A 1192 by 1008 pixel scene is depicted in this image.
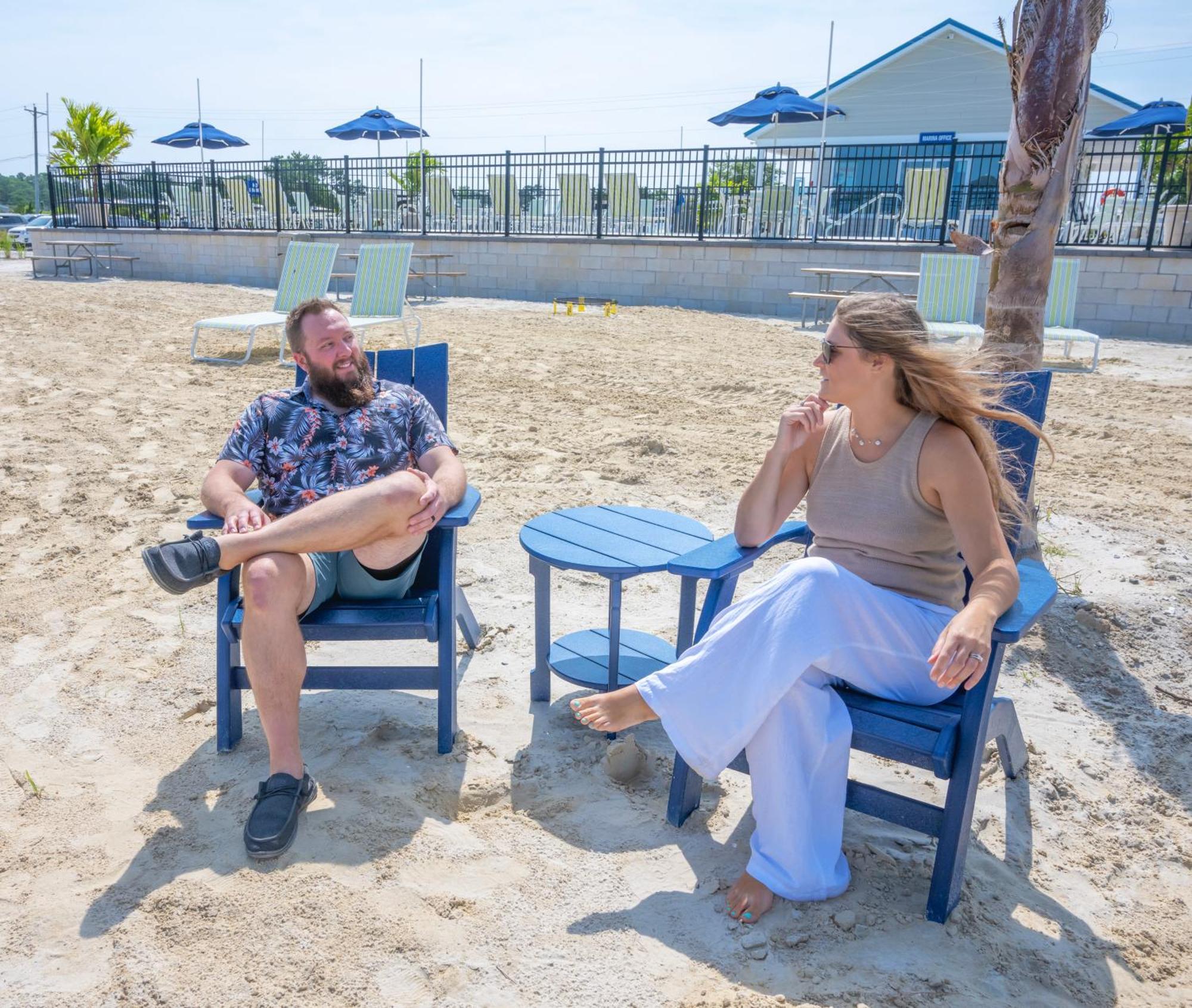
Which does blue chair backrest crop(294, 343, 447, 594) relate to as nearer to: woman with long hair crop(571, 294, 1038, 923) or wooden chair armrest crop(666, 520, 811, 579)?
wooden chair armrest crop(666, 520, 811, 579)

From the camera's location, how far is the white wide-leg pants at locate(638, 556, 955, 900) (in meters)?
2.11

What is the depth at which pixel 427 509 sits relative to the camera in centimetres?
266

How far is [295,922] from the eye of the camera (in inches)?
80.0

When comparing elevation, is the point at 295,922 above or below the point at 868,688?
below

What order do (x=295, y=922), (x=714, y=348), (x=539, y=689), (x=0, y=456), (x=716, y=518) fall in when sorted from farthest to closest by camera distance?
(x=714, y=348) < (x=0, y=456) < (x=716, y=518) < (x=539, y=689) < (x=295, y=922)

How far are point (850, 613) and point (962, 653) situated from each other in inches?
10.1

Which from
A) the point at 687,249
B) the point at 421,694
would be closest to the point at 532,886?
the point at 421,694

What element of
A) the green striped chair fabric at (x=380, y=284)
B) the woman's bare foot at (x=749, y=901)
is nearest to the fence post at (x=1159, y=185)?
the green striped chair fabric at (x=380, y=284)

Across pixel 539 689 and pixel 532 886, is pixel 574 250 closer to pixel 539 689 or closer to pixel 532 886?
pixel 539 689

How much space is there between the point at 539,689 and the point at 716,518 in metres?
1.87

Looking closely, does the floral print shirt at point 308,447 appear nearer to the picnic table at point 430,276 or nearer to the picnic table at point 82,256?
the picnic table at point 430,276

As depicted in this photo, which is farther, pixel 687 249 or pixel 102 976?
pixel 687 249

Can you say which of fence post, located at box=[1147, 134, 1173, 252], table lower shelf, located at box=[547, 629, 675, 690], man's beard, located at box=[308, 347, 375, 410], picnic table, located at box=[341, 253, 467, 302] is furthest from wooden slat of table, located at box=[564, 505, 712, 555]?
picnic table, located at box=[341, 253, 467, 302]

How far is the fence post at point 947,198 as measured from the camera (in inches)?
511
